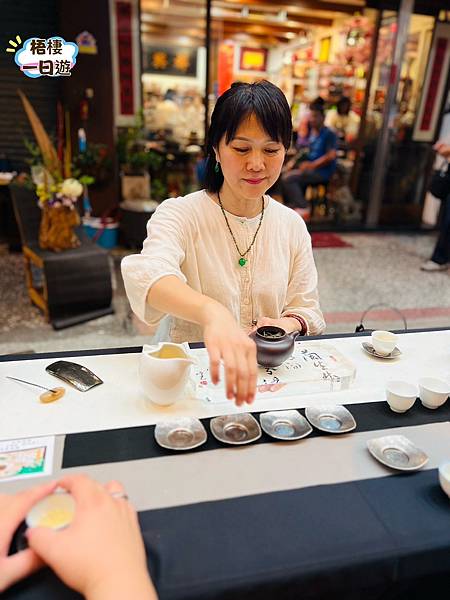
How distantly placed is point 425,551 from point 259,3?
6357mm

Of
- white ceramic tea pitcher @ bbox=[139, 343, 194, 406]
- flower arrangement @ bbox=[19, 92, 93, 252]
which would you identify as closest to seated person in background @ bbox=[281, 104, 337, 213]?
flower arrangement @ bbox=[19, 92, 93, 252]

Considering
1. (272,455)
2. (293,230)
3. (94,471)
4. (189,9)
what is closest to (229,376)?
(272,455)

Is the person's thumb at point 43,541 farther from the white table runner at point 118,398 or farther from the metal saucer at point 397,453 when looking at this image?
the metal saucer at point 397,453

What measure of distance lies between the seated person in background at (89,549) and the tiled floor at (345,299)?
6.69 feet

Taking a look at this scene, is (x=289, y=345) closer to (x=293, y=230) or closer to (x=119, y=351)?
(x=119, y=351)

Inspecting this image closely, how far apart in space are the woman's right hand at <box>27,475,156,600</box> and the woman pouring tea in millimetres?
483

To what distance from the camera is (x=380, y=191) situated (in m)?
6.23

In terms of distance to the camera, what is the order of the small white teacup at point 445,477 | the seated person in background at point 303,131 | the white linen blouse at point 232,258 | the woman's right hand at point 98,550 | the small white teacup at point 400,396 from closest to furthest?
the woman's right hand at point 98,550 < the small white teacup at point 445,477 < the small white teacup at point 400,396 < the white linen blouse at point 232,258 < the seated person in background at point 303,131

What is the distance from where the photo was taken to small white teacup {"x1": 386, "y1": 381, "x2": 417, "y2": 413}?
3.77ft

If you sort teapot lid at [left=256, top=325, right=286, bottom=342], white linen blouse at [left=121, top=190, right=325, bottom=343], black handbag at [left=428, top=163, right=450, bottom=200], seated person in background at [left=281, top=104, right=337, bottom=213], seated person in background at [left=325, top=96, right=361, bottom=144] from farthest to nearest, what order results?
seated person in background at [left=325, top=96, right=361, bottom=144] < seated person in background at [left=281, top=104, right=337, bottom=213] < black handbag at [left=428, top=163, right=450, bottom=200] < white linen blouse at [left=121, top=190, right=325, bottom=343] < teapot lid at [left=256, top=325, right=286, bottom=342]

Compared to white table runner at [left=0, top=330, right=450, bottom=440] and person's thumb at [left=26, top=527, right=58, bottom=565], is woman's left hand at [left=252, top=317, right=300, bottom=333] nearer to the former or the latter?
white table runner at [left=0, top=330, right=450, bottom=440]

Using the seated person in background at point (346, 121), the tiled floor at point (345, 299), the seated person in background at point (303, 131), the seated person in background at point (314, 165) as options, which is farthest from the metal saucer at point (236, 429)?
the seated person in background at point (303, 131)

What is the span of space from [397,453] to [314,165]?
508 cm

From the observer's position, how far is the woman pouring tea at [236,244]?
1.30m
